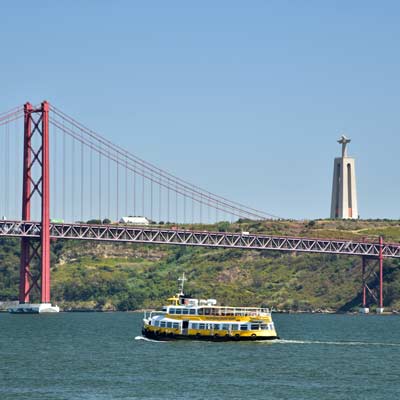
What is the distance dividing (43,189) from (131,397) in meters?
99.5

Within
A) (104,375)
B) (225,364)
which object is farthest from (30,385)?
(225,364)

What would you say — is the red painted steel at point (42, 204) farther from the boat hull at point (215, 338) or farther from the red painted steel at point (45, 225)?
the boat hull at point (215, 338)

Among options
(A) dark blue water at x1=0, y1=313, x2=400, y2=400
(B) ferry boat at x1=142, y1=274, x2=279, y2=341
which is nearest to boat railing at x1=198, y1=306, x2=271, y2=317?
(B) ferry boat at x1=142, y1=274, x2=279, y2=341

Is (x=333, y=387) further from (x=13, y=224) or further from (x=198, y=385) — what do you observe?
(x=13, y=224)

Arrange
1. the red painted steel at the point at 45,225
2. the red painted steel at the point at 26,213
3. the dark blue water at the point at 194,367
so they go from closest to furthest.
Answer: the dark blue water at the point at 194,367
the red painted steel at the point at 45,225
the red painted steel at the point at 26,213

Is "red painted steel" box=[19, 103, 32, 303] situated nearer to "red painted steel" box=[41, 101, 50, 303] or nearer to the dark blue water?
"red painted steel" box=[41, 101, 50, 303]

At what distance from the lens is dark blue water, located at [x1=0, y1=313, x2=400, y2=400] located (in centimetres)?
8219

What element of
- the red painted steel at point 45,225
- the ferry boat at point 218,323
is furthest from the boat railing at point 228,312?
the red painted steel at point 45,225

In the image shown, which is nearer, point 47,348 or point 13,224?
point 47,348

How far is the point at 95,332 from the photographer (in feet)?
453

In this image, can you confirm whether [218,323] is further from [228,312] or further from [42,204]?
[42,204]

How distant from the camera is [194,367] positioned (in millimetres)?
94875

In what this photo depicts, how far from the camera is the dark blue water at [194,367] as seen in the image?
82188 millimetres

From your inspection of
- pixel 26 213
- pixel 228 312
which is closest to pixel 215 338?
pixel 228 312
